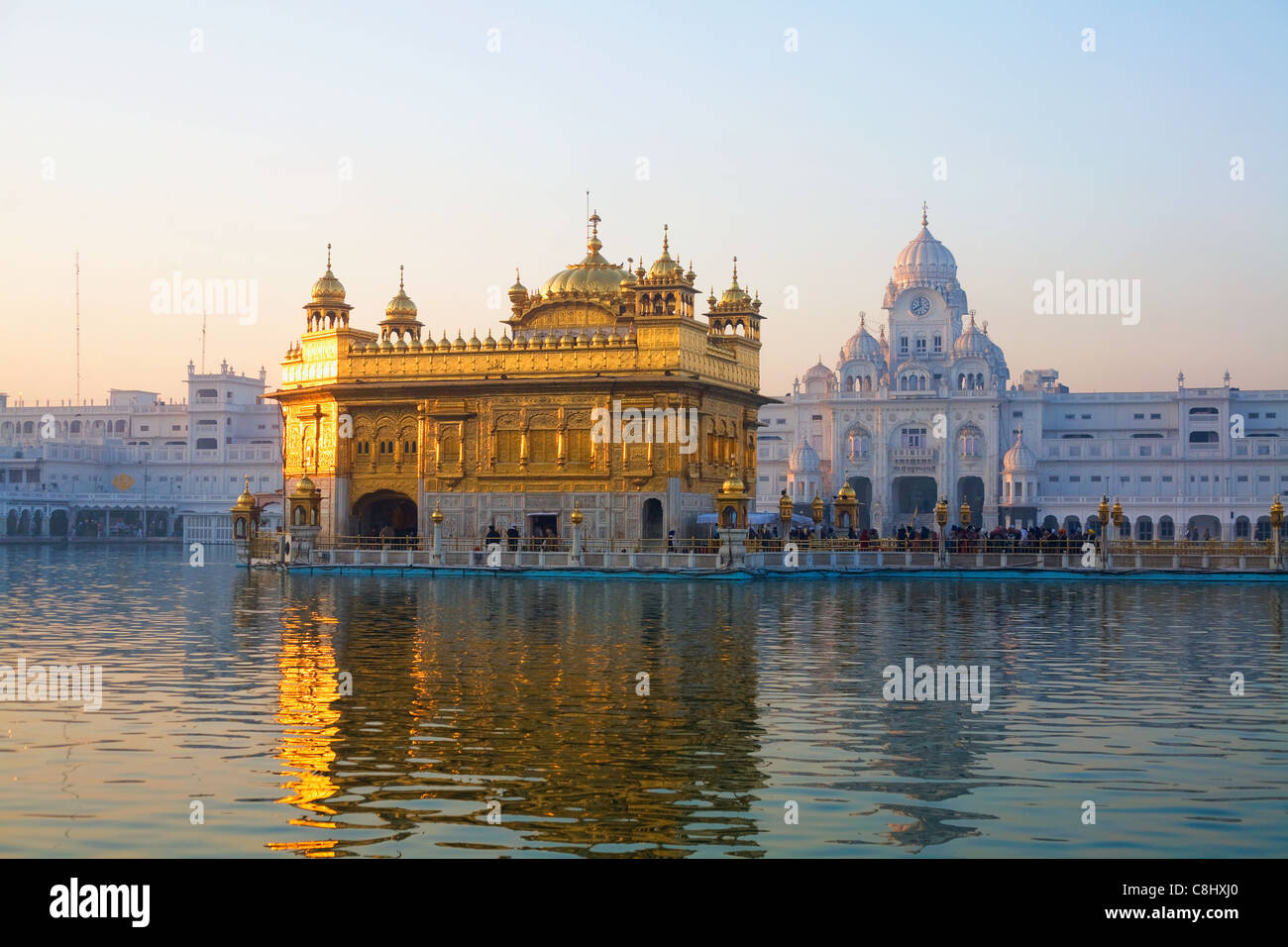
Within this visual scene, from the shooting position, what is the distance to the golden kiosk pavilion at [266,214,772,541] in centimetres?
4731

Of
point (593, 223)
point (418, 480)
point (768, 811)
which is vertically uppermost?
point (593, 223)

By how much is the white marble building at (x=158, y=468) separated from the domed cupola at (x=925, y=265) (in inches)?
1836

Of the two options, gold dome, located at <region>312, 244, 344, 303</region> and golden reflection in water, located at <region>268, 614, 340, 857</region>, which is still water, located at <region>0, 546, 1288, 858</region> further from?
gold dome, located at <region>312, 244, 344, 303</region>

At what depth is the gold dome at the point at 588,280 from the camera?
5241 cm

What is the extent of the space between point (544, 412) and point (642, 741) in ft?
116

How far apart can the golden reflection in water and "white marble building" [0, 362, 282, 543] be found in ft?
286

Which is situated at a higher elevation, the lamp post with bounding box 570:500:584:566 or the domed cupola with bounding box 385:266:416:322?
the domed cupola with bounding box 385:266:416:322

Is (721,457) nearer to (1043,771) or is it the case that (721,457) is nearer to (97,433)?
(1043,771)

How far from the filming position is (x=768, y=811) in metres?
10.8

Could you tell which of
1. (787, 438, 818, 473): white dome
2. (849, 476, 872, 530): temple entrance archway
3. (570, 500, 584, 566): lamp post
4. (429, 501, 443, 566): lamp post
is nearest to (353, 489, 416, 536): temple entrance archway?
(429, 501, 443, 566): lamp post

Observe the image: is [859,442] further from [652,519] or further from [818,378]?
[652,519]

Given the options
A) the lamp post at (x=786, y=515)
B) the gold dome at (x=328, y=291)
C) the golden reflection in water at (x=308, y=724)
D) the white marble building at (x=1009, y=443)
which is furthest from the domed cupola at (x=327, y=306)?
the white marble building at (x=1009, y=443)

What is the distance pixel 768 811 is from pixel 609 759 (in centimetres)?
225
